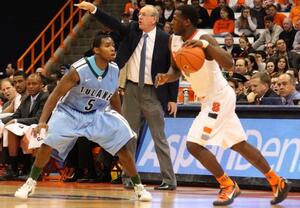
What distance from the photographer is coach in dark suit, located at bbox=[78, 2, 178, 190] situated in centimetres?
1110

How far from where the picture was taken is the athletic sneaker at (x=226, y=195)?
8.53 meters

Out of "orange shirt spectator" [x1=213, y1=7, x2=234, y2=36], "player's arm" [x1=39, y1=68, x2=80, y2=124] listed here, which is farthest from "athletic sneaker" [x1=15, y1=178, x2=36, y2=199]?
"orange shirt spectator" [x1=213, y1=7, x2=234, y2=36]

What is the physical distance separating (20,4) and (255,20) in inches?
278

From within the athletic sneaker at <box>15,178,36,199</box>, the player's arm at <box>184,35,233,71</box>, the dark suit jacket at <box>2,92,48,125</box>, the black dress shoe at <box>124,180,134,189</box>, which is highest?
the player's arm at <box>184,35,233,71</box>

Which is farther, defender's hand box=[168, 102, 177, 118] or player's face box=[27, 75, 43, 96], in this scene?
player's face box=[27, 75, 43, 96]

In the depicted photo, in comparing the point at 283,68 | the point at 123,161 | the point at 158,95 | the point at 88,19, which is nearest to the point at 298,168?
the point at 158,95

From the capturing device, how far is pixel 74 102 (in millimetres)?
9297

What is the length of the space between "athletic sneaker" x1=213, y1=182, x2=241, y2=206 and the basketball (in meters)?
1.26

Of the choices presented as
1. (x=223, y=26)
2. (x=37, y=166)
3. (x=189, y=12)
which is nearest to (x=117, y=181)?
(x=37, y=166)

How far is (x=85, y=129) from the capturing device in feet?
30.3

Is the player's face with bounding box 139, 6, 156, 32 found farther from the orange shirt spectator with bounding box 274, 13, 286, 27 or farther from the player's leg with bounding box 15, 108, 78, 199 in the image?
the orange shirt spectator with bounding box 274, 13, 286, 27

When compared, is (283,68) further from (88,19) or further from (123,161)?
(88,19)

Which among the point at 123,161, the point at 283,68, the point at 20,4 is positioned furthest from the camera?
the point at 20,4

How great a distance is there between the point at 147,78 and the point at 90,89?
2046mm
